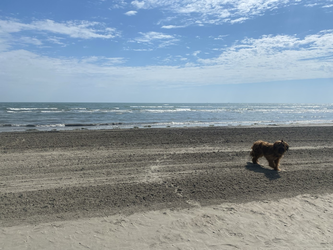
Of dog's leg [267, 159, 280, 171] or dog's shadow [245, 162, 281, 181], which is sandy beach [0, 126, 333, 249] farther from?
dog's leg [267, 159, 280, 171]

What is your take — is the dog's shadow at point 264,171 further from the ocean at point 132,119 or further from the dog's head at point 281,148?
the ocean at point 132,119

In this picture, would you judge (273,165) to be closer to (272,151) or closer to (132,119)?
(272,151)

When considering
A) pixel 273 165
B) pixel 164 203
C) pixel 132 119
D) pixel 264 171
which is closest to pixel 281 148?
pixel 273 165

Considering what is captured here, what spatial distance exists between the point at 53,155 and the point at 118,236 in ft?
19.9

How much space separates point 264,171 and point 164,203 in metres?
3.47

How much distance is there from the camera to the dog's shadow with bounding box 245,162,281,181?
6.22m

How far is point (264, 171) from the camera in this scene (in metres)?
6.64

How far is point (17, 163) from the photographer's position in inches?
291

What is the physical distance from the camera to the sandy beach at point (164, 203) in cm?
355

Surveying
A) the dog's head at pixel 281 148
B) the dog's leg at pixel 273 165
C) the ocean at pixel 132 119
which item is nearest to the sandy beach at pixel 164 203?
the dog's leg at pixel 273 165

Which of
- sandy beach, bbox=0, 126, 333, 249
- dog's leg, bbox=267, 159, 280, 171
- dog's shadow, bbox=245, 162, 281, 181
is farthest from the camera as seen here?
dog's leg, bbox=267, 159, 280, 171

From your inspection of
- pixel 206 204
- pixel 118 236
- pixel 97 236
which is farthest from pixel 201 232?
pixel 97 236

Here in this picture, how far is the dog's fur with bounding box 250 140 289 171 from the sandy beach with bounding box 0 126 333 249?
0.87 ft

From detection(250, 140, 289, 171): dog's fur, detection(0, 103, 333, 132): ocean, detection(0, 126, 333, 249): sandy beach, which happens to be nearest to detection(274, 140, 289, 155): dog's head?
detection(250, 140, 289, 171): dog's fur
